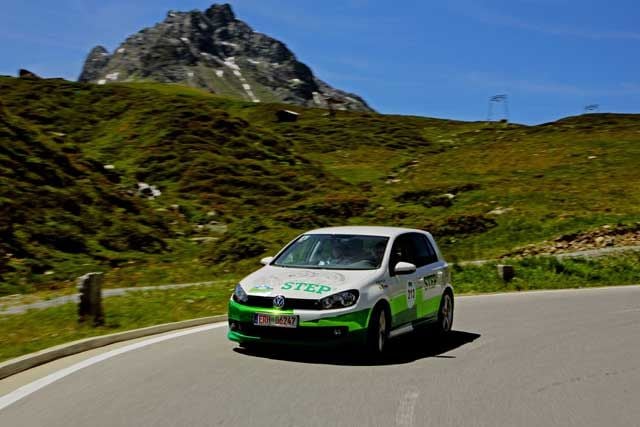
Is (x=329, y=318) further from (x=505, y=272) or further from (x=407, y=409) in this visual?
(x=505, y=272)

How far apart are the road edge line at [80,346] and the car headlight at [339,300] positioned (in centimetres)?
296

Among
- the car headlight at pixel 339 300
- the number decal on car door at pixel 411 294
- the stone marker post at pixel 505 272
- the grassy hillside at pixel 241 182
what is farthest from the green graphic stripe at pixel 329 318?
the grassy hillside at pixel 241 182

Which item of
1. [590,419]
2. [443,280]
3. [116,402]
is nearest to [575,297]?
[443,280]

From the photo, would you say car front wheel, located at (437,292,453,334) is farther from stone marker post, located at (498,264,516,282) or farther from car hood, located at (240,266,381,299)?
stone marker post, located at (498,264,516,282)

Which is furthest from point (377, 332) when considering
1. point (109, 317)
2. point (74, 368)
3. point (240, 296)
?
point (109, 317)

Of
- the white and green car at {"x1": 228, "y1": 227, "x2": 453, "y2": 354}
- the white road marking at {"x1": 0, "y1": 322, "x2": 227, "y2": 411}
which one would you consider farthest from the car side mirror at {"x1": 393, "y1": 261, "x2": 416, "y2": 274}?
the white road marking at {"x1": 0, "y1": 322, "x2": 227, "y2": 411}

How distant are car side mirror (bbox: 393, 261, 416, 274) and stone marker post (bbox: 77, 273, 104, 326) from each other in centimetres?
471

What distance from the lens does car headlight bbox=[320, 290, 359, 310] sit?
914 centimetres

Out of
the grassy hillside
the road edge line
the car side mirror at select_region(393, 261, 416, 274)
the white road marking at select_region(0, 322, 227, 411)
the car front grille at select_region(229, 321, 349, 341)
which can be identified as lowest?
the white road marking at select_region(0, 322, 227, 411)

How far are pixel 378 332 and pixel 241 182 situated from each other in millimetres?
45763

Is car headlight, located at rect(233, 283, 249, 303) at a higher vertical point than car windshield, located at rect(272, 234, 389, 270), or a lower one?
lower

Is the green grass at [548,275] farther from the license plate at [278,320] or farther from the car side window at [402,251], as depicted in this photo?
the license plate at [278,320]

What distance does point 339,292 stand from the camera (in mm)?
9203

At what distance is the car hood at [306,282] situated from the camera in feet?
30.3
